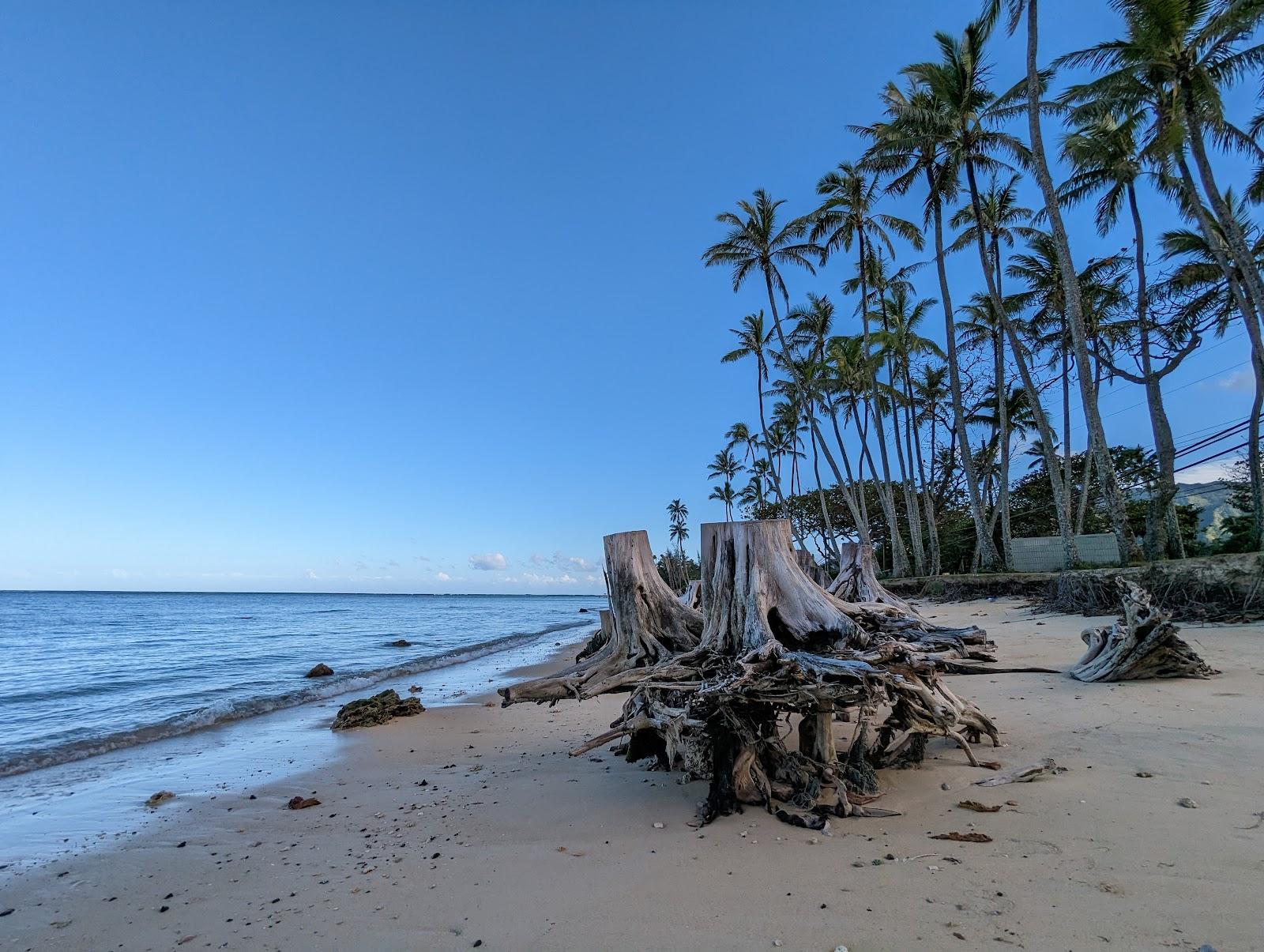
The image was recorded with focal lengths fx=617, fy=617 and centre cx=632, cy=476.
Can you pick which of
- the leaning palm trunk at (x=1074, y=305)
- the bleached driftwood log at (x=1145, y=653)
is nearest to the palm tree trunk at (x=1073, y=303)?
the leaning palm trunk at (x=1074, y=305)

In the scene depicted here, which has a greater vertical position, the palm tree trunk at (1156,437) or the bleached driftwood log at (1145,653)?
the palm tree trunk at (1156,437)

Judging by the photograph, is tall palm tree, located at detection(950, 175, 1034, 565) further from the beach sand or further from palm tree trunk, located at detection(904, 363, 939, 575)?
the beach sand

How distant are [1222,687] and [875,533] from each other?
36.9m

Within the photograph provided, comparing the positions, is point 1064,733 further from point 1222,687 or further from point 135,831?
point 135,831

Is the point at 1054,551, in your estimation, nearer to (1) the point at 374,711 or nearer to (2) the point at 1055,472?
(2) the point at 1055,472

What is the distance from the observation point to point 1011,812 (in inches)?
157

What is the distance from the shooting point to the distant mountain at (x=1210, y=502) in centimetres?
2495

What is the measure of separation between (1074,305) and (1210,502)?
30.5 m

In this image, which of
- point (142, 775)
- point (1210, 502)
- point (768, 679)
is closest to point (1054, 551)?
point (1210, 502)

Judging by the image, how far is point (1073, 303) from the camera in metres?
15.7

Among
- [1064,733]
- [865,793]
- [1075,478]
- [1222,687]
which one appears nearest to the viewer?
[865,793]

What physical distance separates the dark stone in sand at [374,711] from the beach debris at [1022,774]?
915 cm

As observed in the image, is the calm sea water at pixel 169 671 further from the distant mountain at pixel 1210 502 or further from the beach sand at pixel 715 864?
the distant mountain at pixel 1210 502

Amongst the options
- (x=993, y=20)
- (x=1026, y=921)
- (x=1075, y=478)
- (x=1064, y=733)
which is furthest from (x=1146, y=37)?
(x=1075, y=478)
